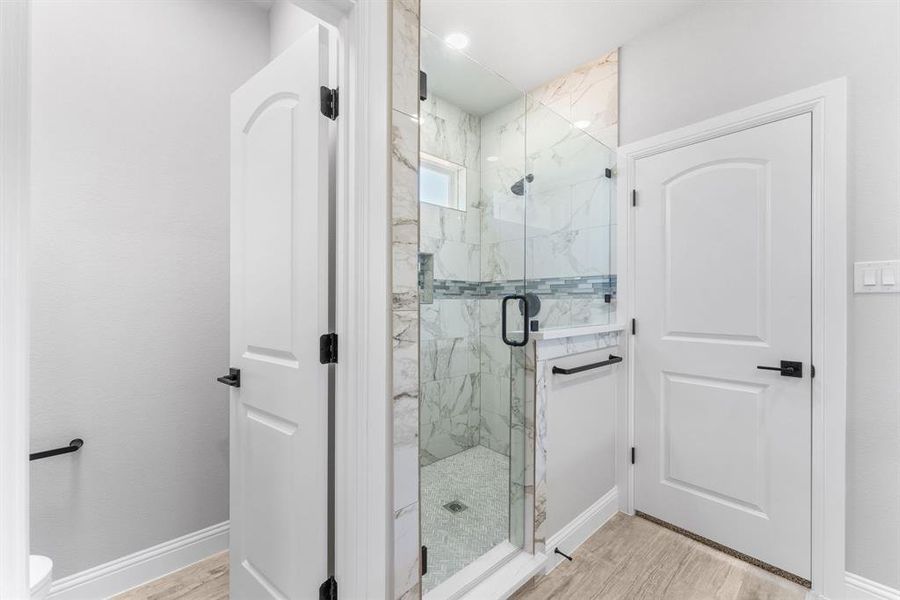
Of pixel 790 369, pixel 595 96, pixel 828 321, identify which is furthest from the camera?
pixel 595 96

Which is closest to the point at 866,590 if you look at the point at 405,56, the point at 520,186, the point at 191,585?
the point at 520,186

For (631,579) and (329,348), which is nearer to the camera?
(329,348)

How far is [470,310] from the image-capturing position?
1.92m

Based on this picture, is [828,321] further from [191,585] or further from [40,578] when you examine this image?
[191,585]

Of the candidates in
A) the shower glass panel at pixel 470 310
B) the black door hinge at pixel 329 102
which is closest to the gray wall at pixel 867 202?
the shower glass panel at pixel 470 310

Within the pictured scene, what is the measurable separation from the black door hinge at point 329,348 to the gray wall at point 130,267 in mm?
1048

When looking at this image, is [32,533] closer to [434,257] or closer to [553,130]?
[434,257]

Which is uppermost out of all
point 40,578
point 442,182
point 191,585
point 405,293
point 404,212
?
point 442,182

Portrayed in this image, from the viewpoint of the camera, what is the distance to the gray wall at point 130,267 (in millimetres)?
1564

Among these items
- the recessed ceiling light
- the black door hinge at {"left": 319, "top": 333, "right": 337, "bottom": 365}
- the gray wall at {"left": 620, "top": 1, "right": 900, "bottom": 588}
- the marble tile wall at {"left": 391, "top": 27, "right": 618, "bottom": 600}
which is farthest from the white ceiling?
the black door hinge at {"left": 319, "top": 333, "right": 337, "bottom": 365}

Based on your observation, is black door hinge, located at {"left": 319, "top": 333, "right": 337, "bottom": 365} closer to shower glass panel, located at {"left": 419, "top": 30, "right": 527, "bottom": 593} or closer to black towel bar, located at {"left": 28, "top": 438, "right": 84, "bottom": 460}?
shower glass panel, located at {"left": 419, "top": 30, "right": 527, "bottom": 593}

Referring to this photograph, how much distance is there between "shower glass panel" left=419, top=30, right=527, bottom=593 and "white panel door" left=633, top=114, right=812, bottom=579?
0.82 meters

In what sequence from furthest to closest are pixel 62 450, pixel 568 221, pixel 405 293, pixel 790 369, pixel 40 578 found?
pixel 568 221 → pixel 790 369 → pixel 62 450 → pixel 405 293 → pixel 40 578

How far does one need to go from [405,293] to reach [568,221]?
4.47ft
